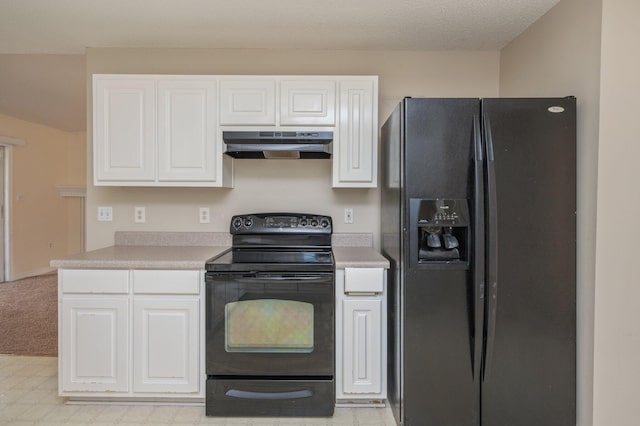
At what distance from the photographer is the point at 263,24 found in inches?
91.7

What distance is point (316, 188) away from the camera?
2.76 metres

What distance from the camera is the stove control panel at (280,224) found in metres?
2.66

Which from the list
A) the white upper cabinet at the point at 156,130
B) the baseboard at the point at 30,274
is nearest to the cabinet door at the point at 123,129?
the white upper cabinet at the point at 156,130

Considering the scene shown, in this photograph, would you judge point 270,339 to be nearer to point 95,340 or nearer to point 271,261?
point 271,261

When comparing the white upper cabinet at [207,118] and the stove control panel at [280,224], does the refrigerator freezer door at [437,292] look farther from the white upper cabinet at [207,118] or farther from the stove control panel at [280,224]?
the stove control panel at [280,224]

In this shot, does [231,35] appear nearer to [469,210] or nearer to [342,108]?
[342,108]

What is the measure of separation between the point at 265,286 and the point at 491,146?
1366 mm

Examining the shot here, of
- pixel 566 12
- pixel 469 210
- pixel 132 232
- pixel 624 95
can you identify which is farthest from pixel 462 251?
pixel 132 232

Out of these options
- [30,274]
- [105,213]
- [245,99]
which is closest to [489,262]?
[245,99]

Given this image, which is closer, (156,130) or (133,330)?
(133,330)

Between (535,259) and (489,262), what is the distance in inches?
9.3

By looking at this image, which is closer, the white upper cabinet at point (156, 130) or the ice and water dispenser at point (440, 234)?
the ice and water dispenser at point (440, 234)

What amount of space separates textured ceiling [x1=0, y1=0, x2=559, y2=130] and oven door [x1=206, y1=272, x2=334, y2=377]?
1.49 m

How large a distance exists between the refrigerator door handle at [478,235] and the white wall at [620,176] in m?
0.50
